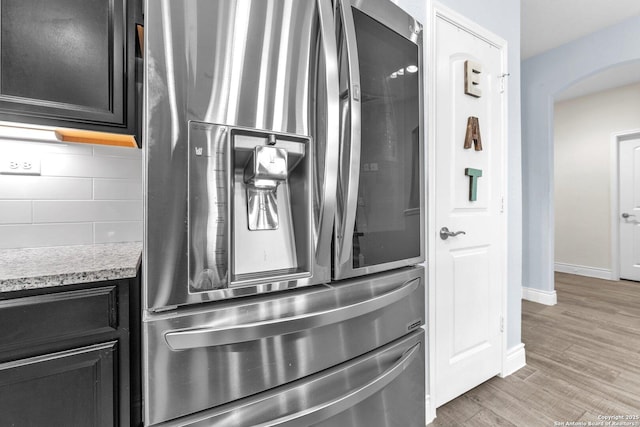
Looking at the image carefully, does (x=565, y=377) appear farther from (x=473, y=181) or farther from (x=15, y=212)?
(x=15, y=212)

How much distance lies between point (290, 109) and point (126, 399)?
0.95 meters

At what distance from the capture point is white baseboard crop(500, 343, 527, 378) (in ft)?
6.87

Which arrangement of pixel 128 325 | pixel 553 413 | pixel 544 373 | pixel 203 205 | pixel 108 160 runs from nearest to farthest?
pixel 203 205
pixel 128 325
pixel 108 160
pixel 553 413
pixel 544 373

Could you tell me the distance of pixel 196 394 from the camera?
76 cm

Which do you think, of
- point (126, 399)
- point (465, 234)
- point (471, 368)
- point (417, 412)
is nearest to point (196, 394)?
point (126, 399)

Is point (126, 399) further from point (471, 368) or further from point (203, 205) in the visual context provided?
point (471, 368)

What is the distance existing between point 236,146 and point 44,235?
1.12m

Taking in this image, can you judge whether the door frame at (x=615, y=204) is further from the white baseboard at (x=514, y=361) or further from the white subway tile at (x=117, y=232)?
the white subway tile at (x=117, y=232)

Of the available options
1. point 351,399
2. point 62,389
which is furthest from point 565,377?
point 62,389

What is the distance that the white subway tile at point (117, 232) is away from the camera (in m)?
1.41

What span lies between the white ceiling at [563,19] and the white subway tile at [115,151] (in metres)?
3.45

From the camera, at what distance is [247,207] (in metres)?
0.86

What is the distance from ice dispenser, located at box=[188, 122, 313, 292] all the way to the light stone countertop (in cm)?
29

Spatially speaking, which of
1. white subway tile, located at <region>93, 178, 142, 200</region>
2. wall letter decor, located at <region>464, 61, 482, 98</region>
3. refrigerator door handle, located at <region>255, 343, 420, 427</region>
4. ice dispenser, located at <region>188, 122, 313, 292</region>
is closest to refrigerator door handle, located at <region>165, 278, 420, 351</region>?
ice dispenser, located at <region>188, 122, 313, 292</region>
